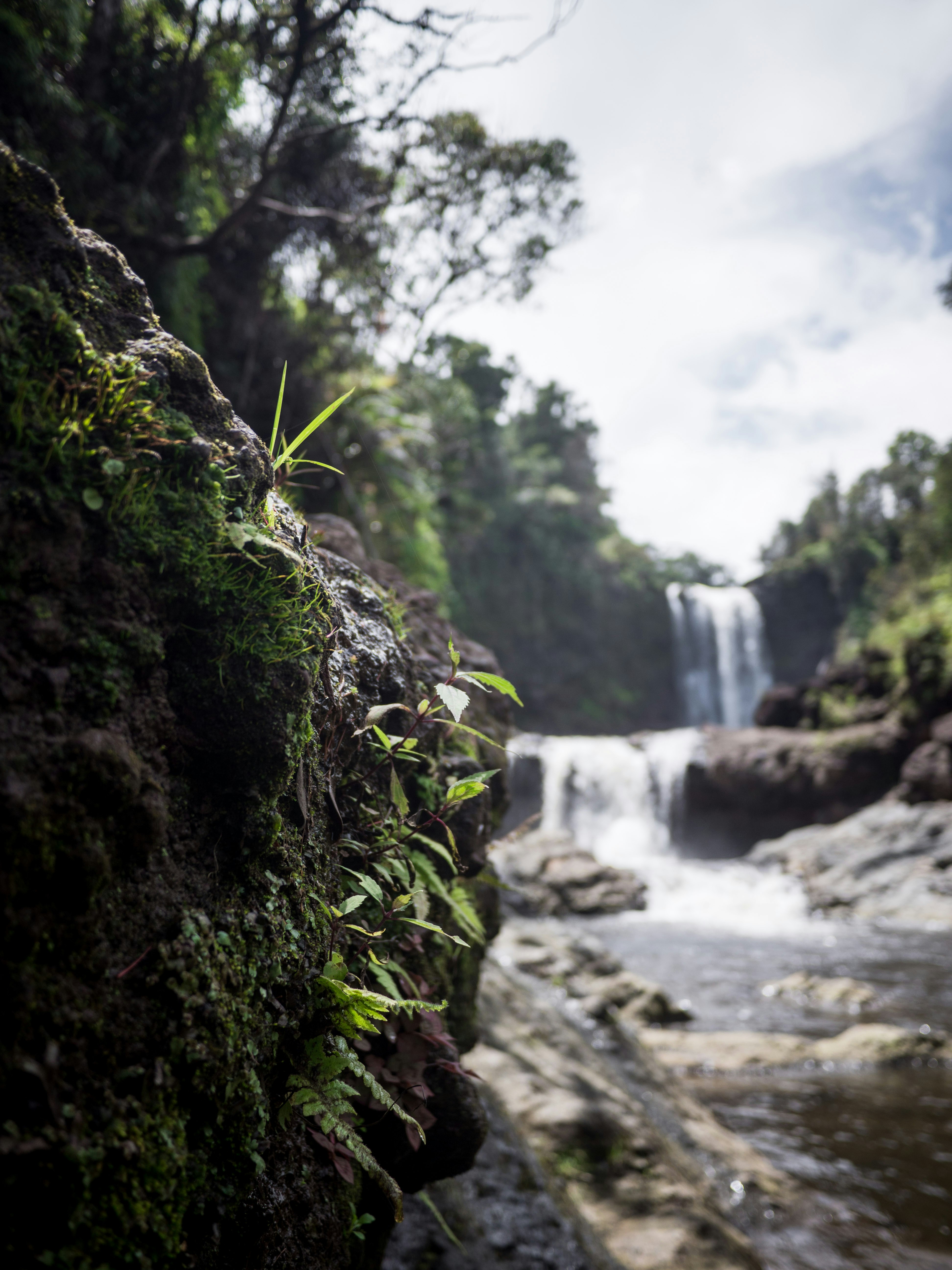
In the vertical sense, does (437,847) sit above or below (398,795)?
below

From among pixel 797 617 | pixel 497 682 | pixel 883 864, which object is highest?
pixel 797 617

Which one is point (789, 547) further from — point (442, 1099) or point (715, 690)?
point (442, 1099)

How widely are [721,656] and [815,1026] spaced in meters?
24.7

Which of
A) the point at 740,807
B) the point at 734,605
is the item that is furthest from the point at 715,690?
the point at 740,807

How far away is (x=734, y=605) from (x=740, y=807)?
14.9 m

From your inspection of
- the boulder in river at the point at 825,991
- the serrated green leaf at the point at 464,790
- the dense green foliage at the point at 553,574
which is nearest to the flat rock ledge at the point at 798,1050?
the boulder in river at the point at 825,991

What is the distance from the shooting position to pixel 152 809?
113 centimetres

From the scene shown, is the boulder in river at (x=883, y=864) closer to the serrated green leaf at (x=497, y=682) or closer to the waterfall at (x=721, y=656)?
the serrated green leaf at (x=497, y=682)

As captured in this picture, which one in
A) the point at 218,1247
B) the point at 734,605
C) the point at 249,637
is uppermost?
the point at 734,605

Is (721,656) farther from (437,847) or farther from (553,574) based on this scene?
(437,847)

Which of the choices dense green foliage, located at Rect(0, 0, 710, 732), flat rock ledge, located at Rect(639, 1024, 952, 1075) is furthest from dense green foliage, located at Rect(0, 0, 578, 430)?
flat rock ledge, located at Rect(639, 1024, 952, 1075)

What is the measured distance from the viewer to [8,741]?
929mm

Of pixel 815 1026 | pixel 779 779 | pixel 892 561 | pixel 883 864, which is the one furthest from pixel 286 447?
pixel 892 561

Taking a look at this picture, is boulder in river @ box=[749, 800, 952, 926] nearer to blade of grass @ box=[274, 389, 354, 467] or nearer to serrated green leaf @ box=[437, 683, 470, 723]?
serrated green leaf @ box=[437, 683, 470, 723]
